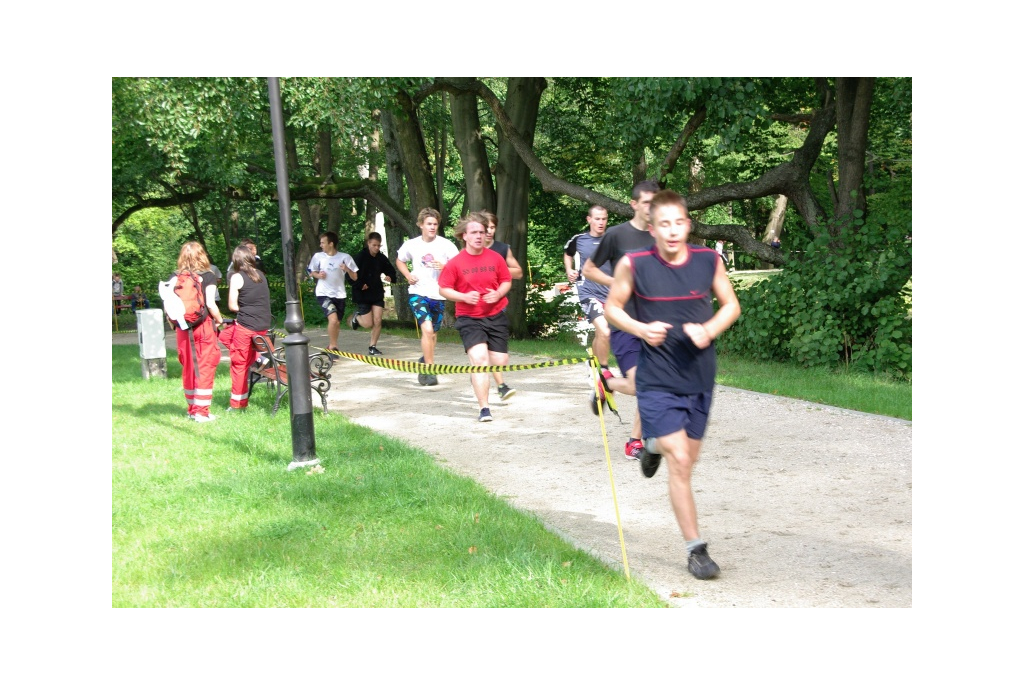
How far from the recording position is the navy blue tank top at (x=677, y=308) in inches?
206

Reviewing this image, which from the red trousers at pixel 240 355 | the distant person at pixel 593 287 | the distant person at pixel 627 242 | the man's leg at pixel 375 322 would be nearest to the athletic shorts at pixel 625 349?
the distant person at pixel 627 242

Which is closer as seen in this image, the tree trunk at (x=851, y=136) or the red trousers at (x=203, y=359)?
the red trousers at (x=203, y=359)

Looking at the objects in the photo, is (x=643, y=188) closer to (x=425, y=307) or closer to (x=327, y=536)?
(x=327, y=536)

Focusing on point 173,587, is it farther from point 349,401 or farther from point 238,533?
point 349,401

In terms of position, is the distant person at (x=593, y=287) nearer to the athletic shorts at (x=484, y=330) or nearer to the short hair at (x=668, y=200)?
the athletic shorts at (x=484, y=330)

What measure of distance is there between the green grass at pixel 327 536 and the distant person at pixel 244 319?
4.99 ft

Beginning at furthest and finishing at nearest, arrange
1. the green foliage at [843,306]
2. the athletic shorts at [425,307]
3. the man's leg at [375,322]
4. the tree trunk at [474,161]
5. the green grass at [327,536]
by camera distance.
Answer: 1. the tree trunk at [474,161]
2. the man's leg at [375,322]
3. the green foliage at [843,306]
4. the athletic shorts at [425,307]
5. the green grass at [327,536]

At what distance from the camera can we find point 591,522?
634cm

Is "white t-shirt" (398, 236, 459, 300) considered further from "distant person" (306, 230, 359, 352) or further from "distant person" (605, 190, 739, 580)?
"distant person" (605, 190, 739, 580)

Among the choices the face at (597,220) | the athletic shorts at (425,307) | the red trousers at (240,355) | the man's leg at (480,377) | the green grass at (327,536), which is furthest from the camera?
the athletic shorts at (425,307)

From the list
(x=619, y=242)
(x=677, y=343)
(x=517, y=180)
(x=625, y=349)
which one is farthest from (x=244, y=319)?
(x=517, y=180)

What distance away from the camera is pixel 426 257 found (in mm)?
11648

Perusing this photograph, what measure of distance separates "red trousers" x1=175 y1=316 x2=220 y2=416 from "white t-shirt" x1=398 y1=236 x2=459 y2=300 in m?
2.48

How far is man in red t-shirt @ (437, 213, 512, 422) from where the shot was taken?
9688 millimetres
